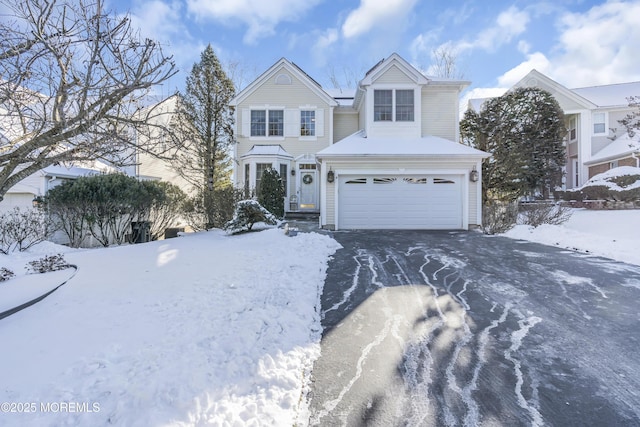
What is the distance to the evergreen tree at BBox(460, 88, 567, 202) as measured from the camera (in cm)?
1505

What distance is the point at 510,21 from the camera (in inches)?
410

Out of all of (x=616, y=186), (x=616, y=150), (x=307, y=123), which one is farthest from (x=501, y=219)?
(x=616, y=150)

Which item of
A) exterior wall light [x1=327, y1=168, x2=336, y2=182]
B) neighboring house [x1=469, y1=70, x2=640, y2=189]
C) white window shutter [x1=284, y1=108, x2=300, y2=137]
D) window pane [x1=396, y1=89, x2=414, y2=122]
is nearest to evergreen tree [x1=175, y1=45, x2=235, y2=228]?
white window shutter [x1=284, y1=108, x2=300, y2=137]

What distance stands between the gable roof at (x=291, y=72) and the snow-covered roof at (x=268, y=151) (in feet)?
8.74

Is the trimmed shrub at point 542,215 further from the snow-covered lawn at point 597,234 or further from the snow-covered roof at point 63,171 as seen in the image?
the snow-covered roof at point 63,171

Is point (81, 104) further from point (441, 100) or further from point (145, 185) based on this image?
point (441, 100)

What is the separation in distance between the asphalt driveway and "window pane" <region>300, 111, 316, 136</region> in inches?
438

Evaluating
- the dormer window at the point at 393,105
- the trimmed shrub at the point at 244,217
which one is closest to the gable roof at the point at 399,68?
the dormer window at the point at 393,105

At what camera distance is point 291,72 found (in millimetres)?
15742

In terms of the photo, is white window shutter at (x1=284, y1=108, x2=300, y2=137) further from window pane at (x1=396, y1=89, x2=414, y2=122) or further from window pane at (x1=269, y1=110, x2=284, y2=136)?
window pane at (x1=396, y1=89, x2=414, y2=122)

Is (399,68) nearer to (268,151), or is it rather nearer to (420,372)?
(268,151)

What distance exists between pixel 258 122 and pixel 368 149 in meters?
6.74

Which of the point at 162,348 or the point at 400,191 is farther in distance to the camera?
the point at 400,191

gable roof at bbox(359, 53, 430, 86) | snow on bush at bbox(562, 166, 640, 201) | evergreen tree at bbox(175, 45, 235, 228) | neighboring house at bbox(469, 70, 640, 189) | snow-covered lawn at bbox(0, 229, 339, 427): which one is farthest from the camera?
neighboring house at bbox(469, 70, 640, 189)
